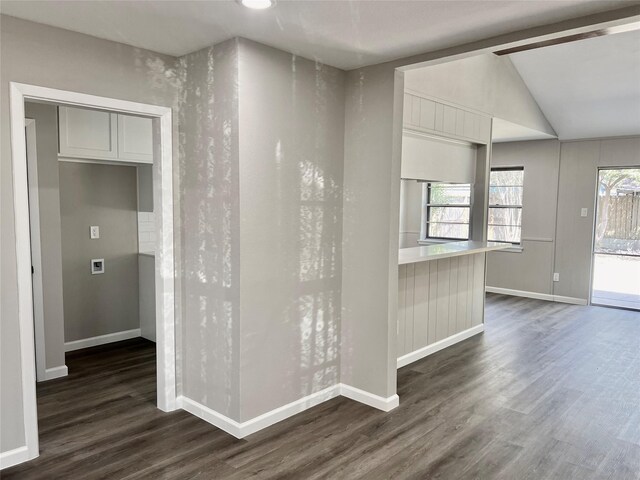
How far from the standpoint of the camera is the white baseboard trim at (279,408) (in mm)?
2754

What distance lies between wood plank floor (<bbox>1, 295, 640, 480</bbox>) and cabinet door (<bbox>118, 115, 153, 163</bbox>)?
1728 millimetres

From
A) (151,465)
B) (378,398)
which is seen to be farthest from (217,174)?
(378,398)

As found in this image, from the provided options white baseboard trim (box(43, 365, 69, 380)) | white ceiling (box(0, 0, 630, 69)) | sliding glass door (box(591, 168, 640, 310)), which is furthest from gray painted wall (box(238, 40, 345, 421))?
sliding glass door (box(591, 168, 640, 310))

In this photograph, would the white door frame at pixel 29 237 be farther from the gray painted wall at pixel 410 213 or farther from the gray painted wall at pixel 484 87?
the gray painted wall at pixel 410 213

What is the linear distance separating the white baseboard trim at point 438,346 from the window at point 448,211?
7.73 ft

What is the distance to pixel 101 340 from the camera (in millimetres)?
4395

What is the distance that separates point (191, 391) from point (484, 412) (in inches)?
75.3

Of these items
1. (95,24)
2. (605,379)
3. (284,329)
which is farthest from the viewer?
(605,379)

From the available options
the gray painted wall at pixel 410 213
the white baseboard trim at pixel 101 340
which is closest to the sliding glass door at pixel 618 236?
the gray painted wall at pixel 410 213

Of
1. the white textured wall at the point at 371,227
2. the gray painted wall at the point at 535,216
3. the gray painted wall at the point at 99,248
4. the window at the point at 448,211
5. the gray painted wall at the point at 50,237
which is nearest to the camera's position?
the white textured wall at the point at 371,227

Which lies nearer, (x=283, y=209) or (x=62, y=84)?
(x=62, y=84)

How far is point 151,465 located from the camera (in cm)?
243

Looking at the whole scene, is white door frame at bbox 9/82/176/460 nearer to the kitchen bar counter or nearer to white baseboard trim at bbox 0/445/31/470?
white baseboard trim at bbox 0/445/31/470

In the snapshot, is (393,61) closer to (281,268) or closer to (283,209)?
(283,209)
